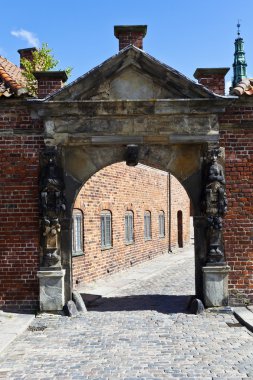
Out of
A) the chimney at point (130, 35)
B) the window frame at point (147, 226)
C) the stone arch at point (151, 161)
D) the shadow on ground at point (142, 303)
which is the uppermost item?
the chimney at point (130, 35)

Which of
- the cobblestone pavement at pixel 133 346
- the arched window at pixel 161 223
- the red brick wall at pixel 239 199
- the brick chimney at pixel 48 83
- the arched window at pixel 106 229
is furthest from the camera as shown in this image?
the arched window at pixel 161 223

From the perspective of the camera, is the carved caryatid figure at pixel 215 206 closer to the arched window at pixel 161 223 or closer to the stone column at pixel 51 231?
the stone column at pixel 51 231

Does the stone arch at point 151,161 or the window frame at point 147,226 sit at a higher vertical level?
the stone arch at point 151,161

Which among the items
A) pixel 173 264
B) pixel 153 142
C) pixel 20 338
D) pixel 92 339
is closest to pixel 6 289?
pixel 20 338

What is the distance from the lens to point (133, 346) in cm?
714

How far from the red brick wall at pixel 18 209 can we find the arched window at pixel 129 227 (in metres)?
8.54

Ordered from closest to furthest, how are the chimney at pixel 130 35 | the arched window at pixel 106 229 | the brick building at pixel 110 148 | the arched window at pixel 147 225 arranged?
the brick building at pixel 110 148, the chimney at pixel 130 35, the arched window at pixel 106 229, the arched window at pixel 147 225

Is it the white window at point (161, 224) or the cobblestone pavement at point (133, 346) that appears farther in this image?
the white window at point (161, 224)

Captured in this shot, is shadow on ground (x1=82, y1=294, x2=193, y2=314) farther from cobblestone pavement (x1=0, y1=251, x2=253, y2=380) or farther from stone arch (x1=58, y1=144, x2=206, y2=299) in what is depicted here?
stone arch (x1=58, y1=144, x2=206, y2=299)

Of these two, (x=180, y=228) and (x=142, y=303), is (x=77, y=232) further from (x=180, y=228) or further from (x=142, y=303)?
(x=180, y=228)

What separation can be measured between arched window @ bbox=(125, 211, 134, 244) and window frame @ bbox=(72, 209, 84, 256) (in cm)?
467

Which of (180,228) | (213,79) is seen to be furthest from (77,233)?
(180,228)

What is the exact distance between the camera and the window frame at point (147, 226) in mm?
20962

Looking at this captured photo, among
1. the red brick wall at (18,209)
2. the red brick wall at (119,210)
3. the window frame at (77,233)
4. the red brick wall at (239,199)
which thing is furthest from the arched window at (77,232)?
the red brick wall at (239,199)
